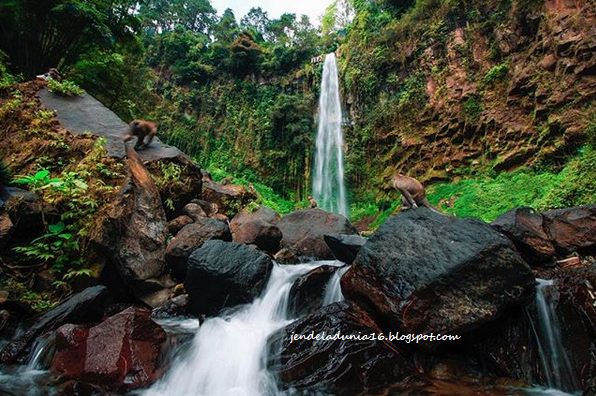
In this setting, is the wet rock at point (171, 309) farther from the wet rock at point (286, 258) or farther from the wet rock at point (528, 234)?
the wet rock at point (528, 234)

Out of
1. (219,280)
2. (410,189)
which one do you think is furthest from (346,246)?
(219,280)

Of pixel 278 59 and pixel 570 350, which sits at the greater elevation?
pixel 278 59

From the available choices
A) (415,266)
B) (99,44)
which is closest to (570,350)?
(415,266)

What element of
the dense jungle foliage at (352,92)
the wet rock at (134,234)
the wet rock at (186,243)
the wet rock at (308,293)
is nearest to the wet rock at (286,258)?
the wet rock at (186,243)

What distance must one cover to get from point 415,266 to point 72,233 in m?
5.43

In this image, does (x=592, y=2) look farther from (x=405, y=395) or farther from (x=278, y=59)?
(x=278, y=59)

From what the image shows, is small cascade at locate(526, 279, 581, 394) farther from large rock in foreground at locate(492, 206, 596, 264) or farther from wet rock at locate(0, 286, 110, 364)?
wet rock at locate(0, 286, 110, 364)

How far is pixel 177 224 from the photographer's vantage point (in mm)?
7141

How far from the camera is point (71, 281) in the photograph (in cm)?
507

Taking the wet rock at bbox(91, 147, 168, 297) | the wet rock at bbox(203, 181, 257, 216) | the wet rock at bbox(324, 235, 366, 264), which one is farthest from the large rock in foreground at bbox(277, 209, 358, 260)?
the wet rock at bbox(91, 147, 168, 297)

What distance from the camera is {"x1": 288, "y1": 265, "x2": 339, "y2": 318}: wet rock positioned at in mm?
5098

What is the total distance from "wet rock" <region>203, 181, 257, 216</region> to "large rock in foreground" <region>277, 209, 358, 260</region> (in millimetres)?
1587

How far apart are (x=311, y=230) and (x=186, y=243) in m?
3.60

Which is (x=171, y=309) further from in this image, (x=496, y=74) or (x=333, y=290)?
(x=496, y=74)
